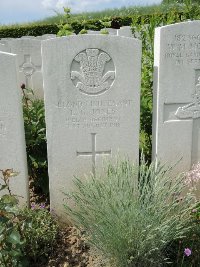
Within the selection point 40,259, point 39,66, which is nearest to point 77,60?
point 40,259

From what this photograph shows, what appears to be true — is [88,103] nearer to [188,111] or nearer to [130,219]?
[188,111]

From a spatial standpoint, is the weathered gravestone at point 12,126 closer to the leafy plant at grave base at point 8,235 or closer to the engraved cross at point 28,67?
the leafy plant at grave base at point 8,235

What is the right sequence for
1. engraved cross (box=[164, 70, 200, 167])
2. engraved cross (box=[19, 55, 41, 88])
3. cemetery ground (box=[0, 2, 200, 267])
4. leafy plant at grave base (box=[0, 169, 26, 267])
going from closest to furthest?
leafy plant at grave base (box=[0, 169, 26, 267])
cemetery ground (box=[0, 2, 200, 267])
engraved cross (box=[164, 70, 200, 167])
engraved cross (box=[19, 55, 41, 88])

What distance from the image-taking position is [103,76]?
3.00 m

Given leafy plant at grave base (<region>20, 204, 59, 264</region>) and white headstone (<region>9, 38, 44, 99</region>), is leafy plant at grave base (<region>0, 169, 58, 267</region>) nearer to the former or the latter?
leafy plant at grave base (<region>20, 204, 59, 264</region>)

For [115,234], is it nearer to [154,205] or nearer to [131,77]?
[154,205]

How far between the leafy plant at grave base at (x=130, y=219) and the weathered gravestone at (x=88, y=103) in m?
0.45

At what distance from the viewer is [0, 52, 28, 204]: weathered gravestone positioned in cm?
→ 292

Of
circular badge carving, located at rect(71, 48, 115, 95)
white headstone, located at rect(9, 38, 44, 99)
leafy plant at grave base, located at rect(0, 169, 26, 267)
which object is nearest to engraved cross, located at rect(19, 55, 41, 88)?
white headstone, located at rect(9, 38, 44, 99)

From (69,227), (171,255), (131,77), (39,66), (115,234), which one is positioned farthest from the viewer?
(39,66)

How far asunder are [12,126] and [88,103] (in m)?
0.69

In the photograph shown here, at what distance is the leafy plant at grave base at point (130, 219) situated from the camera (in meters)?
Result: 2.44

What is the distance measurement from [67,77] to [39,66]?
4.30 meters

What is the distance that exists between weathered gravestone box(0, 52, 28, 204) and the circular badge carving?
0.51m
